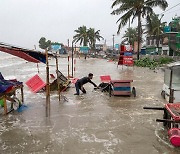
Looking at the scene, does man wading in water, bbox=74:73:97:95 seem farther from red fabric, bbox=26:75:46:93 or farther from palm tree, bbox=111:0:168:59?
palm tree, bbox=111:0:168:59

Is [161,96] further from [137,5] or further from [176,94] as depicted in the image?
[137,5]

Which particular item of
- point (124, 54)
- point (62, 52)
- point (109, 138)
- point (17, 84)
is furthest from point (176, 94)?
point (62, 52)

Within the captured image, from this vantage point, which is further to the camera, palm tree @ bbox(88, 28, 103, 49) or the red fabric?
palm tree @ bbox(88, 28, 103, 49)

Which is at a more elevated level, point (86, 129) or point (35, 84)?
point (35, 84)

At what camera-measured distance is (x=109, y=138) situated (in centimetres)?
638

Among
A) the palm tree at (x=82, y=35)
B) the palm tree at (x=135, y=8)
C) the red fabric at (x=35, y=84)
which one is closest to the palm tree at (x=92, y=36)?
the palm tree at (x=82, y=35)

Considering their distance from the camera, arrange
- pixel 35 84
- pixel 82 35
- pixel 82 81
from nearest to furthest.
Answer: pixel 82 81
pixel 35 84
pixel 82 35

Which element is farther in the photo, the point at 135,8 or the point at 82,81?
the point at 135,8

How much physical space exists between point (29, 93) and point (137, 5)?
825 inches

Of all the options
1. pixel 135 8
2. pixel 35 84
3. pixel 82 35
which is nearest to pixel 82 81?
pixel 35 84

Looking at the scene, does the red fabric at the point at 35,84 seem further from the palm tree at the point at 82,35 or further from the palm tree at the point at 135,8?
the palm tree at the point at 82,35

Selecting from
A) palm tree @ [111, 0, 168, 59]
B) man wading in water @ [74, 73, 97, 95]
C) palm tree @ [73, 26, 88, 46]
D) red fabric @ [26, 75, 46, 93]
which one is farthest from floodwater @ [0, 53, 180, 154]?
palm tree @ [73, 26, 88, 46]

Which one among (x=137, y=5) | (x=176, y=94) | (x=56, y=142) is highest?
(x=137, y=5)

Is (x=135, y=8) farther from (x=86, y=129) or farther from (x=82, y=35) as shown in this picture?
(x=82, y=35)
